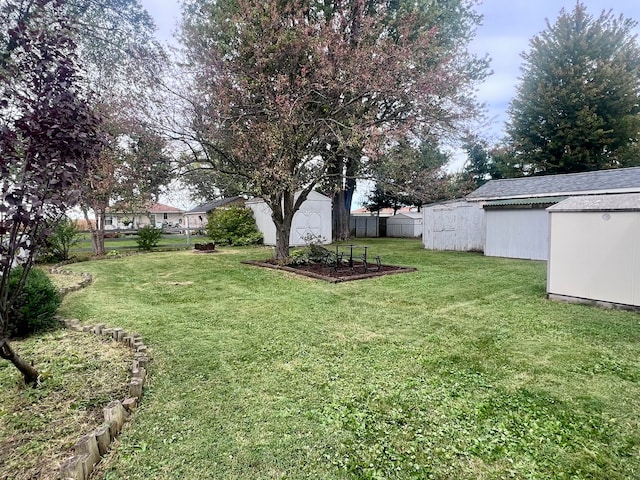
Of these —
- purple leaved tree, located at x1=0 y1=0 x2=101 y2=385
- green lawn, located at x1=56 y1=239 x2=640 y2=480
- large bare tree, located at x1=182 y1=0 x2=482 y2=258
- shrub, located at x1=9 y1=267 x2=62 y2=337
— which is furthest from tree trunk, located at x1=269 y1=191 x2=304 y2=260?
purple leaved tree, located at x1=0 y1=0 x2=101 y2=385

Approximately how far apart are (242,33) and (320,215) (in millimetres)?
10136

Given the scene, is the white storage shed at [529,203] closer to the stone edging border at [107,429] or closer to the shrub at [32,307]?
the stone edging border at [107,429]

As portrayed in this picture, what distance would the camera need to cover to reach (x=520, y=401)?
2.69 m

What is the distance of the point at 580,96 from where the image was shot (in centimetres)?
1861

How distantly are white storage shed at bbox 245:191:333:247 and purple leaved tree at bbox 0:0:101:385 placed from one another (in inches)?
576

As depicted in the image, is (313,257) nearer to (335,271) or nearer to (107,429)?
(335,271)

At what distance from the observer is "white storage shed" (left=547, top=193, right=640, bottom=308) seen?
495cm

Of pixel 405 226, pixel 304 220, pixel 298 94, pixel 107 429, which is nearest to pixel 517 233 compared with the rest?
pixel 298 94

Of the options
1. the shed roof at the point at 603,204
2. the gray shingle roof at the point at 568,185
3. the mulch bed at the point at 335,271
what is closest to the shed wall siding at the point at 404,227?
the gray shingle roof at the point at 568,185

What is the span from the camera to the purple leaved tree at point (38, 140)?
85.9 inches

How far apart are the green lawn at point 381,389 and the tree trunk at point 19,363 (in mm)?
906

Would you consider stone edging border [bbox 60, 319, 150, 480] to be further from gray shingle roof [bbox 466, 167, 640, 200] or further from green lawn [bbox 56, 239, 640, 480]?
gray shingle roof [bbox 466, 167, 640, 200]

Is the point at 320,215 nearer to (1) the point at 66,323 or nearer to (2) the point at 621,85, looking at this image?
(1) the point at 66,323

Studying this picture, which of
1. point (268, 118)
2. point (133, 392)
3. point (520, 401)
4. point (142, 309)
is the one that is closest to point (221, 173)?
point (268, 118)
